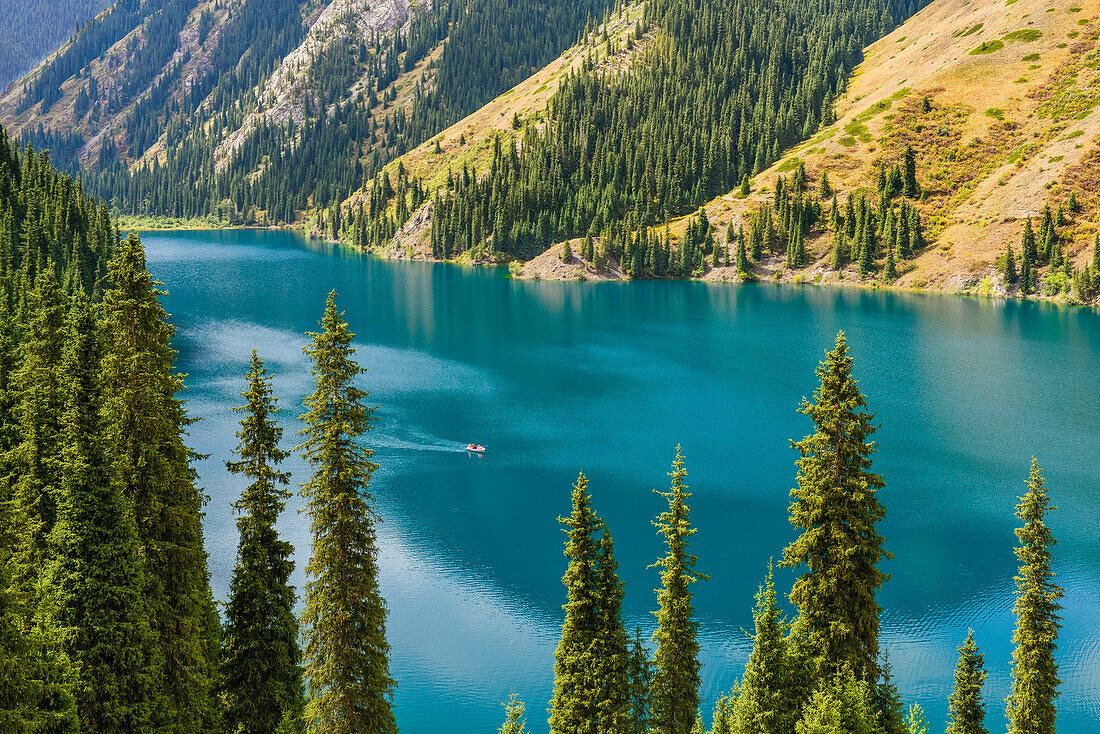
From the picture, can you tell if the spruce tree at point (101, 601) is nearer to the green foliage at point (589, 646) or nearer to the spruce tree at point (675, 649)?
the green foliage at point (589, 646)

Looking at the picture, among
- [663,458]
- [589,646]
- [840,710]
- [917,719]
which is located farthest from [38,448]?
[663,458]

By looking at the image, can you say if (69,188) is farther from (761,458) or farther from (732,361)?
(761,458)

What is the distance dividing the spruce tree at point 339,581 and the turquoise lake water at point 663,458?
14894 millimetres

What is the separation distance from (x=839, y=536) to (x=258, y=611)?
20299 millimetres

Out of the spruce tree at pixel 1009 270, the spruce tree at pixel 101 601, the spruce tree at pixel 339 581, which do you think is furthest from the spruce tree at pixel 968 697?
the spruce tree at pixel 1009 270

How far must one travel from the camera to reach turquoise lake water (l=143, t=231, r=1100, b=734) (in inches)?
1866

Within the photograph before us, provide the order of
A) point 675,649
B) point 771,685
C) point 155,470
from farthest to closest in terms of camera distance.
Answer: point 675,649, point 155,470, point 771,685

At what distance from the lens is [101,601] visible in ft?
78.2

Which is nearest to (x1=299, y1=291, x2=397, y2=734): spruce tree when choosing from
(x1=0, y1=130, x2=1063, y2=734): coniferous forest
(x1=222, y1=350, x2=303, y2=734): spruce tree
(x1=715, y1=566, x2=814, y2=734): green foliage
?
(x1=0, y1=130, x2=1063, y2=734): coniferous forest

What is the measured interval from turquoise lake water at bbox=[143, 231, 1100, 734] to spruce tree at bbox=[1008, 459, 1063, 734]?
9.98m

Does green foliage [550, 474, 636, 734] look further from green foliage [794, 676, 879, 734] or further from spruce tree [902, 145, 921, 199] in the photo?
spruce tree [902, 145, 921, 199]

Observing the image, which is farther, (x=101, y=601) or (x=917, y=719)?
(x=917, y=719)

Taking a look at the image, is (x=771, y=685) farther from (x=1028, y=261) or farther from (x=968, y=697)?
(x=1028, y=261)

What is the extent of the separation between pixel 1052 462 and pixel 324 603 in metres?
73.1
